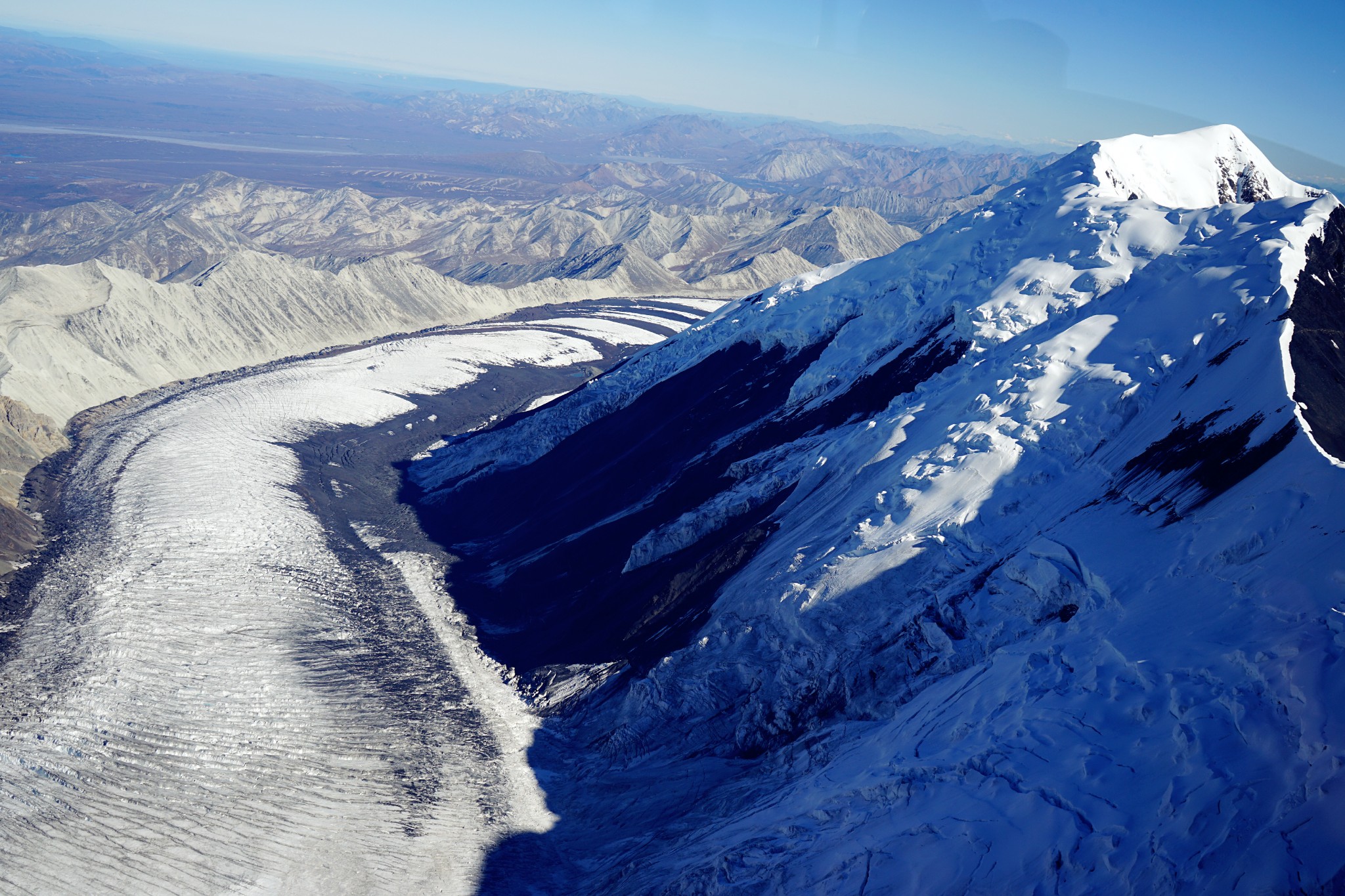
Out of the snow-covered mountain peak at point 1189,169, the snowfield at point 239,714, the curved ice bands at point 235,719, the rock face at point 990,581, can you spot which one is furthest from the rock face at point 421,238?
the rock face at point 990,581

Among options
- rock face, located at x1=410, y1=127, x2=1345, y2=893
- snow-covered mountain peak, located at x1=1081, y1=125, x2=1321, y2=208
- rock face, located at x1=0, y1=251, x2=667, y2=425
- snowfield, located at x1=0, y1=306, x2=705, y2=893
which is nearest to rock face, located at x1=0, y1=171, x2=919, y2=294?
rock face, located at x1=0, y1=251, x2=667, y2=425

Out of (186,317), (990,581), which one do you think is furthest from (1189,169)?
(186,317)

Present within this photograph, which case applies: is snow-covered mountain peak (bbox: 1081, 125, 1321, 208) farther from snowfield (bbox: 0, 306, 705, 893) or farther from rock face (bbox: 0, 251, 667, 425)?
rock face (bbox: 0, 251, 667, 425)

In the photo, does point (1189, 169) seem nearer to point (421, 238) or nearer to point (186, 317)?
point (186, 317)

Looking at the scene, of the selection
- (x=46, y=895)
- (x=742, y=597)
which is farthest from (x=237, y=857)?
(x=742, y=597)

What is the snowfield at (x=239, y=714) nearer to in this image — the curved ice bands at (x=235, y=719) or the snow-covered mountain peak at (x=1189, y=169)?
the curved ice bands at (x=235, y=719)

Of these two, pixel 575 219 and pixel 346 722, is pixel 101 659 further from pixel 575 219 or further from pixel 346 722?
pixel 575 219
